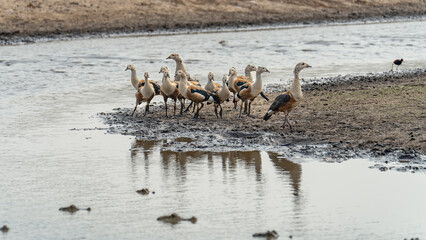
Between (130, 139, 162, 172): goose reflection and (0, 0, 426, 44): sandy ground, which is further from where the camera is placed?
(0, 0, 426, 44): sandy ground

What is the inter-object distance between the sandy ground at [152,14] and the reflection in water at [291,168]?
86.6 feet

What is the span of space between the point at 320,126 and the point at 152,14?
1129 inches

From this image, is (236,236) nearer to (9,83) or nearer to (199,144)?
(199,144)

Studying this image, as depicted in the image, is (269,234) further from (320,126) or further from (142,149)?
(320,126)

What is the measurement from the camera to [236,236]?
8312mm

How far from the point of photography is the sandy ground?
3800 cm

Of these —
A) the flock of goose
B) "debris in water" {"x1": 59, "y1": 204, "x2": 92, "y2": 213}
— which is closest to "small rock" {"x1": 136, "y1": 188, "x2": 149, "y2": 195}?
"debris in water" {"x1": 59, "y1": 204, "x2": 92, "y2": 213}

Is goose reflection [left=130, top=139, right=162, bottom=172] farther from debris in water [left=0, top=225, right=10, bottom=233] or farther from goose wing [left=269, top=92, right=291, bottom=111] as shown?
debris in water [left=0, top=225, right=10, bottom=233]

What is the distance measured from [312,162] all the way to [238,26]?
31.4 m

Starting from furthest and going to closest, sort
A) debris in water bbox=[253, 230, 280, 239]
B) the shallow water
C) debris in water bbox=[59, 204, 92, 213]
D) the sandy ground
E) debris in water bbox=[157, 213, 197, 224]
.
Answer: the sandy ground, debris in water bbox=[59, 204, 92, 213], debris in water bbox=[157, 213, 197, 224], the shallow water, debris in water bbox=[253, 230, 280, 239]

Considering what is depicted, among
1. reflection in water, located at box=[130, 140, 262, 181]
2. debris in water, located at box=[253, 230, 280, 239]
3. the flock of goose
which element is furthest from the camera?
the flock of goose

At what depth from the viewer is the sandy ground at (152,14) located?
38000mm

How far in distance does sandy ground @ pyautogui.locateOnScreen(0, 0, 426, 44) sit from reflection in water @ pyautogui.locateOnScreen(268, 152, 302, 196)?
2640cm

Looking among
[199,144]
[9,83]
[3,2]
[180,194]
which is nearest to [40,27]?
[3,2]
